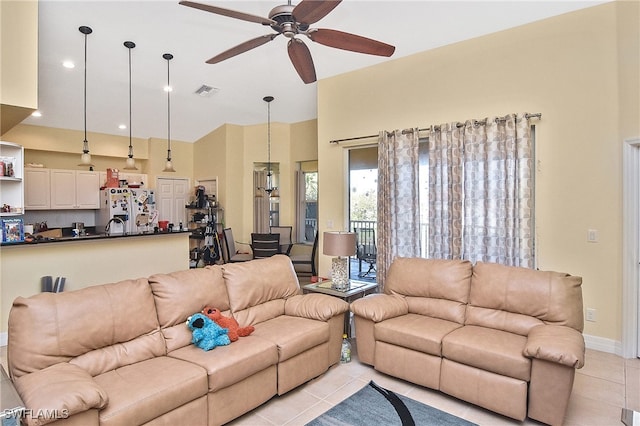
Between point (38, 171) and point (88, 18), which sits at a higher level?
point (88, 18)

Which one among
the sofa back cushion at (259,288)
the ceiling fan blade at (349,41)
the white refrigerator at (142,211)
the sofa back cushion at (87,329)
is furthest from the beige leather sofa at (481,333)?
the white refrigerator at (142,211)

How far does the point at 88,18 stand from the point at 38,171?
4.15 metres

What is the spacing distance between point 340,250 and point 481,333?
1.48m

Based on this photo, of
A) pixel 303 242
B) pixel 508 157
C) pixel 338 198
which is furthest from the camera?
pixel 303 242

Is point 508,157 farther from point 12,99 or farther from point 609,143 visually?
point 12,99

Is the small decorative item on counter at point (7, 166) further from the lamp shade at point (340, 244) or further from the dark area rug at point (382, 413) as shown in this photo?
the dark area rug at point (382, 413)

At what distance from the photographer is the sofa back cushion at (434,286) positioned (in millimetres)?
3238

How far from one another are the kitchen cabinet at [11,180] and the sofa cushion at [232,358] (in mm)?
3053

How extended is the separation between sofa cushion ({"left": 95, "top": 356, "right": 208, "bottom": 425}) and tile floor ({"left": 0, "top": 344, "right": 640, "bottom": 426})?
Answer: 1.84 ft

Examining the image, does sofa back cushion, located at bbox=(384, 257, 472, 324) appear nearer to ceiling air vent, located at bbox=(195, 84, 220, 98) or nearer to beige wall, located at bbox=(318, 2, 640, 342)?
beige wall, located at bbox=(318, 2, 640, 342)

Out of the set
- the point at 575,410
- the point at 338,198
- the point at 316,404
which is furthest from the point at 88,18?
the point at 575,410

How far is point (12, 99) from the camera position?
Answer: 346cm

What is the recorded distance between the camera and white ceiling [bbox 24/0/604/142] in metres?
3.83

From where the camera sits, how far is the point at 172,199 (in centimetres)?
828
